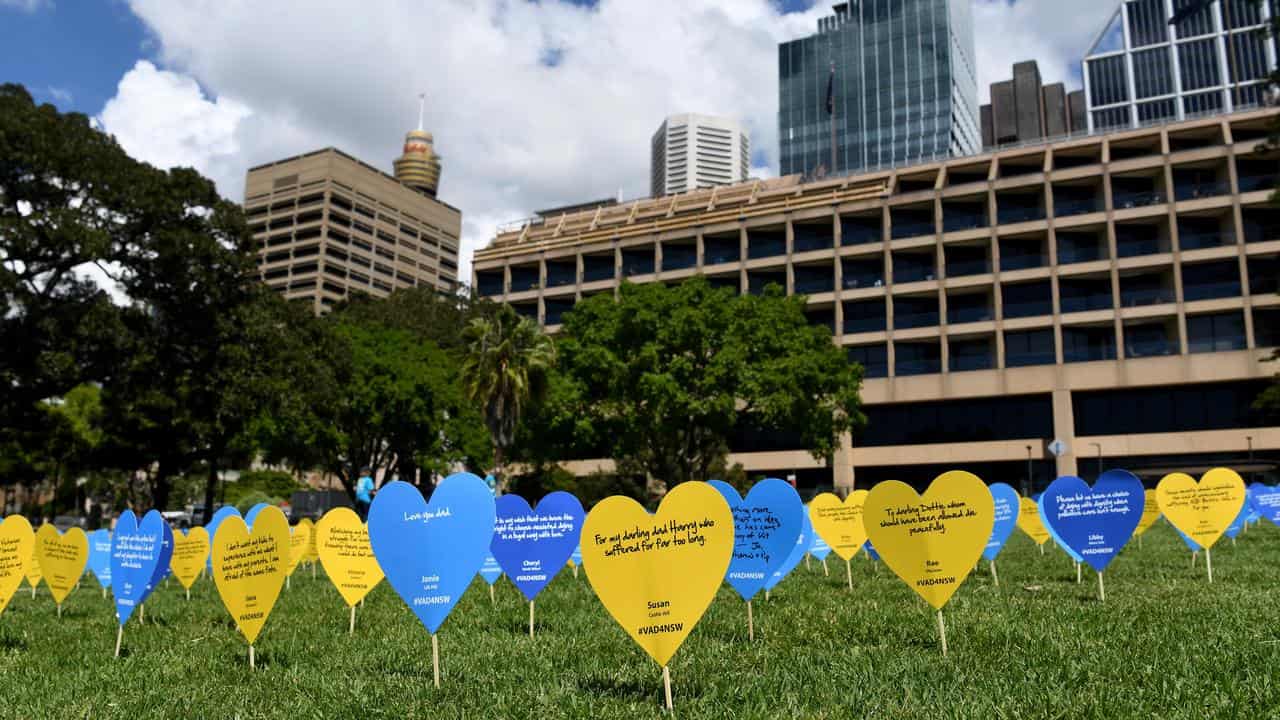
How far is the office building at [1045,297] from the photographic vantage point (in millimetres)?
51250

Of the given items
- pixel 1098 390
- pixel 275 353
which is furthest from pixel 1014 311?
pixel 275 353

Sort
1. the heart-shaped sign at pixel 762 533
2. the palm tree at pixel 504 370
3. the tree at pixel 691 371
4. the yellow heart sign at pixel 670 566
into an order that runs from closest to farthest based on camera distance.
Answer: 1. the yellow heart sign at pixel 670 566
2. the heart-shaped sign at pixel 762 533
3. the tree at pixel 691 371
4. the palm tree at pixel 504 370

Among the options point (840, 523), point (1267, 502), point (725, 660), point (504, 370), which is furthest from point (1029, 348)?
point (725, 660)

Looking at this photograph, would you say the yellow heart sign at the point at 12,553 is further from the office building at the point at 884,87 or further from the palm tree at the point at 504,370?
the office building at the point at 884,87

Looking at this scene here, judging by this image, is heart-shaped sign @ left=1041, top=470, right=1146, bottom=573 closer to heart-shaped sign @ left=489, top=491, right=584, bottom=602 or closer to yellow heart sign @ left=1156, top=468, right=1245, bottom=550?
yellow heart sign @ left=1156, top=468, right=1245, bottom=550

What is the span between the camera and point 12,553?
27.8 feet

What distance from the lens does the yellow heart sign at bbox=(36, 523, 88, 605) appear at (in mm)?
9734

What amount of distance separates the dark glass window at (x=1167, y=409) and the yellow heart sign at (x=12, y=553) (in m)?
55.8

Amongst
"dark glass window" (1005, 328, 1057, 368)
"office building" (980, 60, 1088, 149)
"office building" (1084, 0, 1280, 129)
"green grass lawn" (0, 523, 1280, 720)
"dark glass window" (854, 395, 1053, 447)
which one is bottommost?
"green grass lawn" (0, 523, 1280, 720)

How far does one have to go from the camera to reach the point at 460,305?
70438 mm

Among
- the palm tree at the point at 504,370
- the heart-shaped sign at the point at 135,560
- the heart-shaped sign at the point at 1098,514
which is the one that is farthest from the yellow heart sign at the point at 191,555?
the palm tree at the point at 504,370

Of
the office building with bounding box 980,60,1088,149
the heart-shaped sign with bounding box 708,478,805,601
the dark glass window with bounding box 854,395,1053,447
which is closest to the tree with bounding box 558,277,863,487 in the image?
the dark glass window with bounding box 854,395,1053,447

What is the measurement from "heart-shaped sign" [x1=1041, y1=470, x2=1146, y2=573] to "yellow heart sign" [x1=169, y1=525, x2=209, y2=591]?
1032cm

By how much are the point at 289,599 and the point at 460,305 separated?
2375 inches
